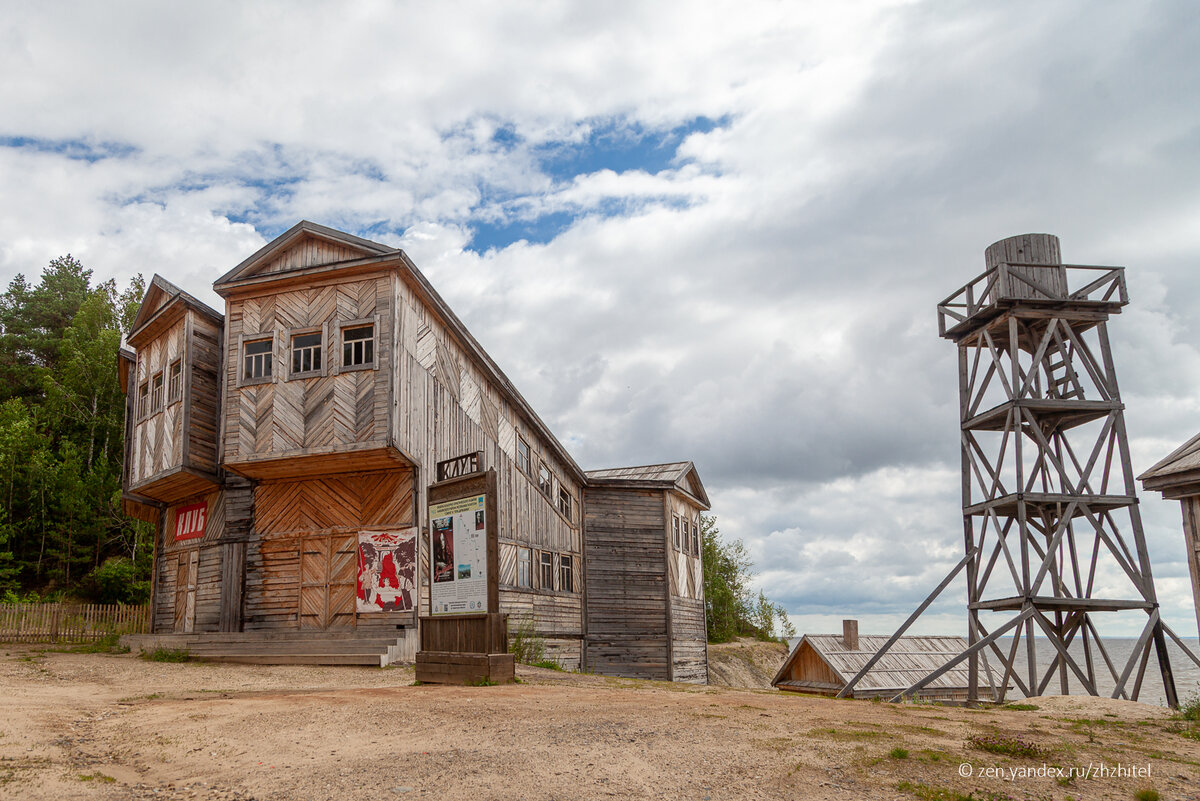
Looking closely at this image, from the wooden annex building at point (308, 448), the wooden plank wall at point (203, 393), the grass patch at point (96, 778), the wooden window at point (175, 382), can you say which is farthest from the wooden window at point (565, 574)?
the grass patch at point (96, 778)

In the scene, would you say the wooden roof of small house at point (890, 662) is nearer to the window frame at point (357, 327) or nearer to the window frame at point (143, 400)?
the window frame at point (357, 327)

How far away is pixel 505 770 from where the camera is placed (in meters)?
6.51

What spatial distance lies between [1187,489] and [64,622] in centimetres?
2907

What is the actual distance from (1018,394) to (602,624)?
15779mm

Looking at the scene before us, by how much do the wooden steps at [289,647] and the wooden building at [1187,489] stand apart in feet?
44.9

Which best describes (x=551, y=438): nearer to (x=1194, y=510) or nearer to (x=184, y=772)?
(x=1194, y=510)

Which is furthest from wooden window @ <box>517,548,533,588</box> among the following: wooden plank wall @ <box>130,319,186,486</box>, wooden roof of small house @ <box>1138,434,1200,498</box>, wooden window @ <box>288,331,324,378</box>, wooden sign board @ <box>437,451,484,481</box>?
wooden roof of small house @ <box>1138,434,1200,498</box>

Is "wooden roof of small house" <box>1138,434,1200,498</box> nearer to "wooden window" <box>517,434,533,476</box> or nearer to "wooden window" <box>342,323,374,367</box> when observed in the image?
"wooden window" <box>342,323,374,367</box>

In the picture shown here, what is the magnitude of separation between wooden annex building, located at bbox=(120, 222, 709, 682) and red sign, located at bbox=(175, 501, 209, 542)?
74 mm

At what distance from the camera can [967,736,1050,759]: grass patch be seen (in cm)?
766

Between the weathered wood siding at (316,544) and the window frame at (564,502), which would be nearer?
the weathered wood siding at (316,544)

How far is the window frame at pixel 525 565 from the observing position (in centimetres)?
2331

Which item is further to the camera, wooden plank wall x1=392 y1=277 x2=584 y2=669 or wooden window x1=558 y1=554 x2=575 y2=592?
wooden window x1=558 y1=554 x2=575 y2=592

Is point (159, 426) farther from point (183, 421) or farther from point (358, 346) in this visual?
point (358, 346)
